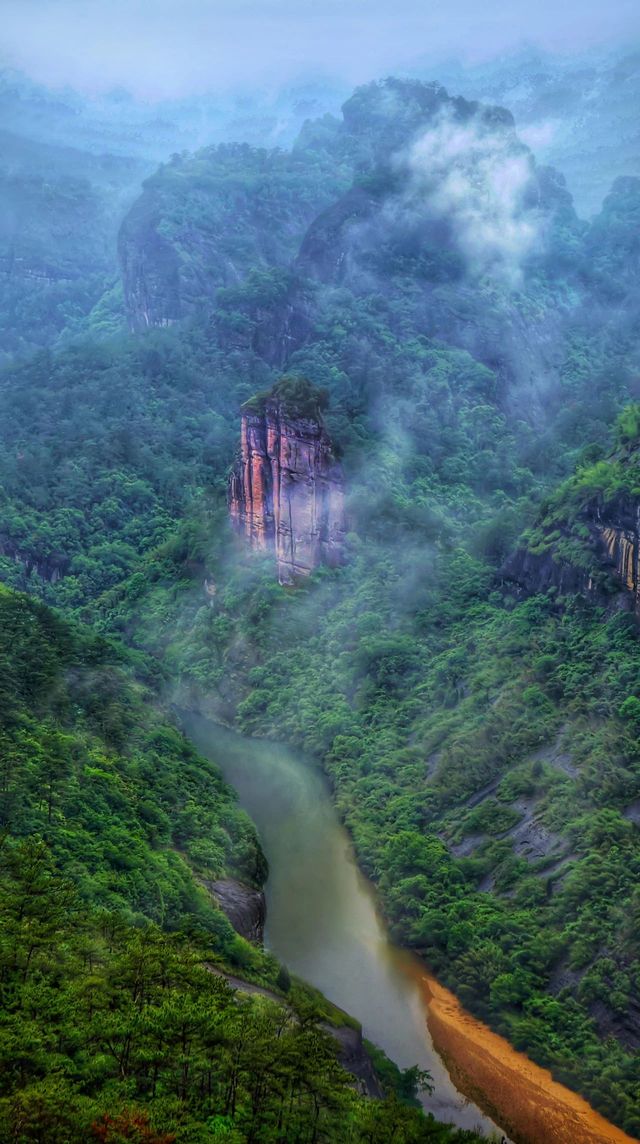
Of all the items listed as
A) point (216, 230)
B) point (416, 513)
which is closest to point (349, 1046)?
point (416, 513)

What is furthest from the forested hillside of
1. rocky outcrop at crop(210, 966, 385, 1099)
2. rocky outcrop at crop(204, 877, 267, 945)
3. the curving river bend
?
rocky outcrop at crop(210, 966, 385, 1099)

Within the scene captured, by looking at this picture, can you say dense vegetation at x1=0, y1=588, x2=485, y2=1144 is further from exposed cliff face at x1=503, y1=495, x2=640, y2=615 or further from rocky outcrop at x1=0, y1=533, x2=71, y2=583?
rocky outcrop at x1=0, y1=533, x2=71, y2=583

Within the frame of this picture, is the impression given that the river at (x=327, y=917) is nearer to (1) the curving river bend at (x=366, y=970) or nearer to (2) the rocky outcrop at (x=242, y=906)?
(1) the curving river bend at (x=366, y=970)

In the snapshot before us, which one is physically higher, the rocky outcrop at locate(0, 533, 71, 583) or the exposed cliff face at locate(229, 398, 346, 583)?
the exposed cliff face at locate(229, 398, 346, 583)

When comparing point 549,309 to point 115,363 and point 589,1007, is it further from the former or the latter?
point 589,1007

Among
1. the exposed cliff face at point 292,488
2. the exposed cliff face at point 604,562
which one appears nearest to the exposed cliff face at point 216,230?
the exposed cliff face at point 292,488

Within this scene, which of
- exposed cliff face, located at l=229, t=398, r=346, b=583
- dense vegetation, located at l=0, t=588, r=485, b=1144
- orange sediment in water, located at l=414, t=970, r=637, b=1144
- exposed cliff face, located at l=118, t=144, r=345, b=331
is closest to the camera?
dense vegetation, located at l=0, t=588, r=485, b=1144

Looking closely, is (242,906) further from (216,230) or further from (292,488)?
(216,230)

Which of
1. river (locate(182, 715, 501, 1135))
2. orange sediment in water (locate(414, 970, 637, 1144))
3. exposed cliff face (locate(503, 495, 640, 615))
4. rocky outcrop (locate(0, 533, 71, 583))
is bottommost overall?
orange sediment in water (locate(414, 970, 637, 1144))

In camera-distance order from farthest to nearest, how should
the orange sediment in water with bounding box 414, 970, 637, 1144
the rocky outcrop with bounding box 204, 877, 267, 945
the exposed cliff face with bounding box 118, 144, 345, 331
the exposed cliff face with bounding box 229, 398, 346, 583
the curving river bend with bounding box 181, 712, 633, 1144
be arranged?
the exposed cliff face with bounding box 118, 144, 345, 331 < the exposed cliff face with bounding box 229, 398, 346, 583 < the rocky outcrop with bounding box 204, 877, 267, 945 < the curving river bend with bounding box 181, 712, 633, 1144 < the orange sediment in water with bounding box 414, 970, 637, 1144
